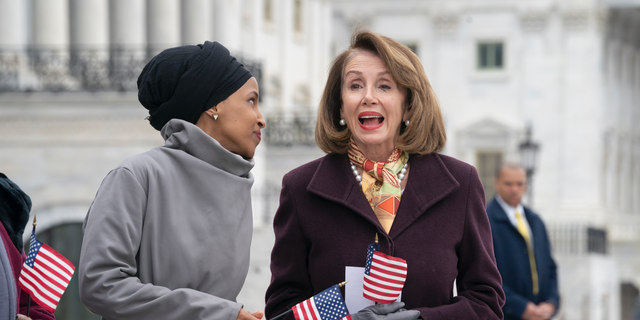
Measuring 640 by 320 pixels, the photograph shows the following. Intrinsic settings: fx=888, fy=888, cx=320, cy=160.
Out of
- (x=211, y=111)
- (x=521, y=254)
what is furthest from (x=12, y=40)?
(x=211, y=111)

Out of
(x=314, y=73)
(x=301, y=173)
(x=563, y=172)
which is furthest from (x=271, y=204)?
(x=563, y=172)

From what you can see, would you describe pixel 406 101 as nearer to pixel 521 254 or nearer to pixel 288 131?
pixel 521 254

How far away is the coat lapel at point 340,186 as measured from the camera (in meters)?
3.96

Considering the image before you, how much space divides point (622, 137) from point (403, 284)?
42574 millimetres

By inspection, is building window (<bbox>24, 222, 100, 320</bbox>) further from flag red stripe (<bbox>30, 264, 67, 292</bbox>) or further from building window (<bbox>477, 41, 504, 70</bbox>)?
building window (<bbox>477, 41, 504, 70</bbox>)

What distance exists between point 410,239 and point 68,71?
14.9 m

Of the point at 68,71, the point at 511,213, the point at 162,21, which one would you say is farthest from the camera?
the point at 162,21

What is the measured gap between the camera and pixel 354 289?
3.92 metres

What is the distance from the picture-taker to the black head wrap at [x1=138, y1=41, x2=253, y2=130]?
3.92m

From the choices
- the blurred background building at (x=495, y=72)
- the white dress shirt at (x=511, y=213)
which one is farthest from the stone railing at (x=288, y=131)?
the white dress shirt at (x=511, y=213)

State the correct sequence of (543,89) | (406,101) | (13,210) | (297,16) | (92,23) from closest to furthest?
(406,101) → (13,210) → (92,23) → (297,16) → (543,89)

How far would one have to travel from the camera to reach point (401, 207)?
13.1 feet

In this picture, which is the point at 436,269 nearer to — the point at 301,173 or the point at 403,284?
the point at 403,284

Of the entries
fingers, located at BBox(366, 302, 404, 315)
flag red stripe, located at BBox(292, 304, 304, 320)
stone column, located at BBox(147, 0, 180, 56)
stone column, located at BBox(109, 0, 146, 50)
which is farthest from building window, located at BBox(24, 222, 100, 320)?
stone column, located at BBox(147, 0, 180, 56)
